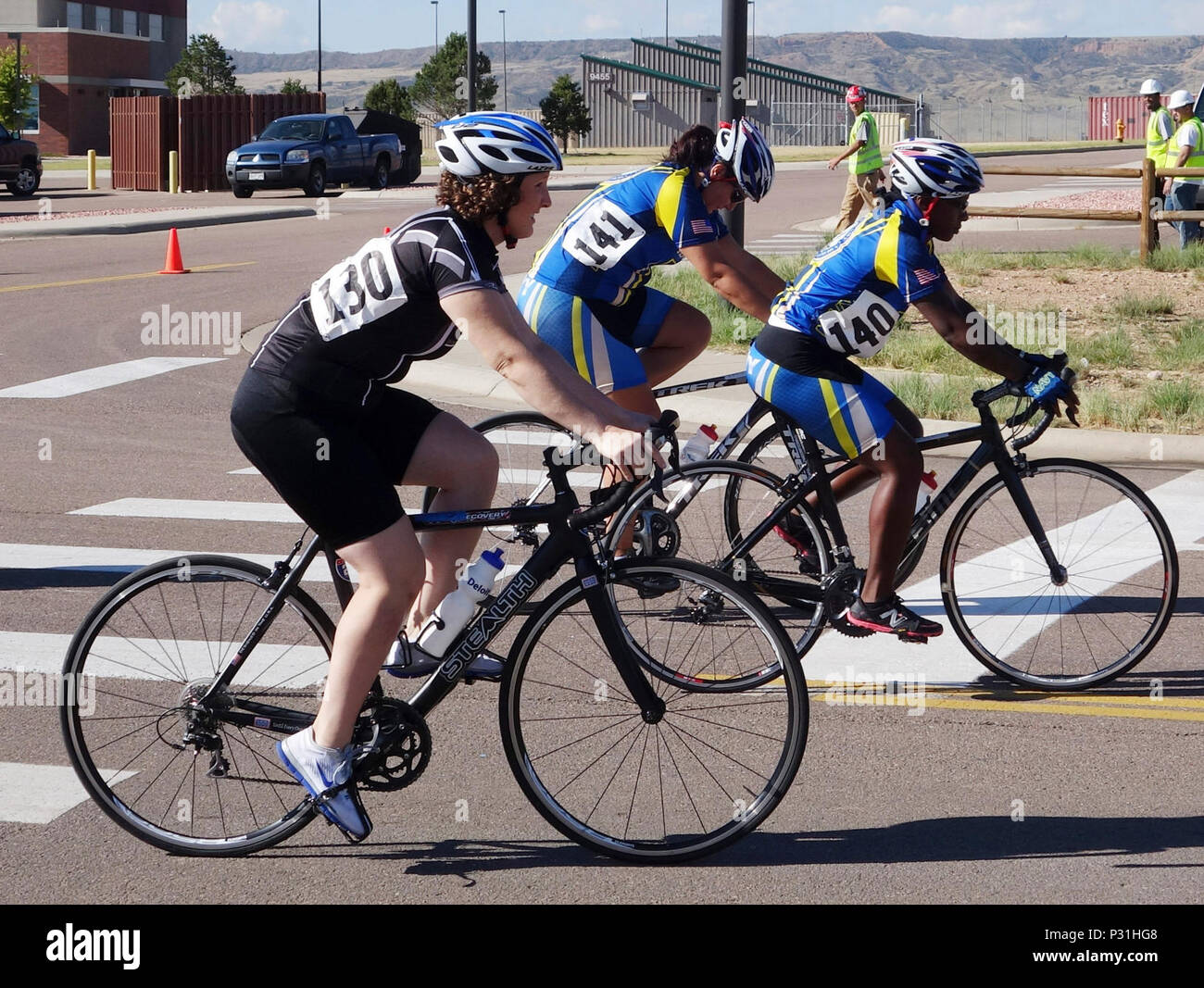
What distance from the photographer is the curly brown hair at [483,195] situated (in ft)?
14.0

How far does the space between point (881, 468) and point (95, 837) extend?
304cm

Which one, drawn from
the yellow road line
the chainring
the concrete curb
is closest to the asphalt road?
the chainring

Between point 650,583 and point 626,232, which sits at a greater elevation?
point 626,232

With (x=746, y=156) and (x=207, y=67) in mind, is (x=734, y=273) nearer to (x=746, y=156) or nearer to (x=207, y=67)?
(x=746, y=156)

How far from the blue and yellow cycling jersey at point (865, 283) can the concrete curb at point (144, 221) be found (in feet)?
74.5

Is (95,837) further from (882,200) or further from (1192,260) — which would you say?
(1192,260)

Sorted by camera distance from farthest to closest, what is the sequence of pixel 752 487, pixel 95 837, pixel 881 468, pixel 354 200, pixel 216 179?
1. pixel 216 179
2. pixel 354 200
3. pixel 752 487
4. pixel 881 468
5. pixel 95 837

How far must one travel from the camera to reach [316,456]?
4.28m

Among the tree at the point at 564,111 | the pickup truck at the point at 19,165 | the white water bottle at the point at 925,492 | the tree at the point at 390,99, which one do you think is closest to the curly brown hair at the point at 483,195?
the white water bottle at the point at 925,492

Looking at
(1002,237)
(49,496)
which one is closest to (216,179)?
(1002,237)

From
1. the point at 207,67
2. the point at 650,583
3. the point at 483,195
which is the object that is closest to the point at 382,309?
the point at 483,195

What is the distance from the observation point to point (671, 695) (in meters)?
5.52

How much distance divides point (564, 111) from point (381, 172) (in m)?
31.6

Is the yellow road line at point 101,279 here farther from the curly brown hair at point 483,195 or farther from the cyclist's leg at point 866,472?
the curly brown hair at point 483,195
